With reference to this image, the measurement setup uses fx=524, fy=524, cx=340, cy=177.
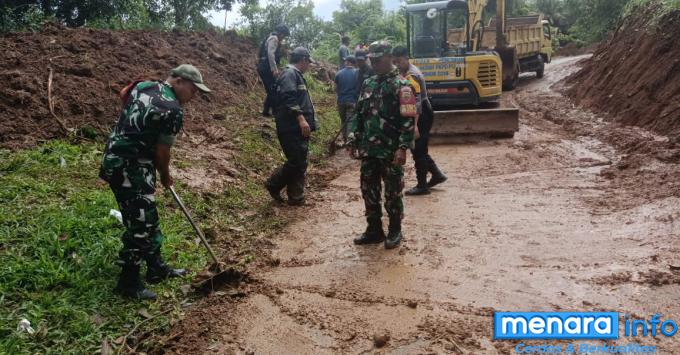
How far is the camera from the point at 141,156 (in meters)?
3.68

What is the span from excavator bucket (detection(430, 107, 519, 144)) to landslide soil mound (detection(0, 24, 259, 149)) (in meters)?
4.08

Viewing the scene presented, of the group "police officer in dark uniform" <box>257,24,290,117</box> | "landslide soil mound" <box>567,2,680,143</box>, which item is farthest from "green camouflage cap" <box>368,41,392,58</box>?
"landslide soil mound" <box>567,2,680,143</box>

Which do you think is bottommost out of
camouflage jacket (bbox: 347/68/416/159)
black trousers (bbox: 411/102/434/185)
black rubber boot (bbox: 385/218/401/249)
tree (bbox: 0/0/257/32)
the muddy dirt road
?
the muddy dirt road

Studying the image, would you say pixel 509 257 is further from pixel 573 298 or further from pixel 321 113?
pixel 321 113

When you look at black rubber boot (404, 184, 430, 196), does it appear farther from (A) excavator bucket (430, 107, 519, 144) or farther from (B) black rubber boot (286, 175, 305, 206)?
(A) excavator bucket (430, 107, 519, 144)

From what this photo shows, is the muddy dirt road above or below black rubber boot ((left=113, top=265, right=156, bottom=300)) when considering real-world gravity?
below

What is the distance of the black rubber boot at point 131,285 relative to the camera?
3.78 metres

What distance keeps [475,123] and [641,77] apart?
11.5 feet

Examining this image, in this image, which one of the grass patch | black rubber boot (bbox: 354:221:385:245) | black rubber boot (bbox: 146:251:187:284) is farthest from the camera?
black rubber boot (bbox: 354:221:385:245)

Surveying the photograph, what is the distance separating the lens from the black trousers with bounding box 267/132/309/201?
6078mm

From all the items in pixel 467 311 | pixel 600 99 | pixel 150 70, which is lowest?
pixel 467 311

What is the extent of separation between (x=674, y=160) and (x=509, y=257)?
12.3 ft

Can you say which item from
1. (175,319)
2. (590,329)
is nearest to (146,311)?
(175,319)

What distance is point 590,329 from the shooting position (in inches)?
128
